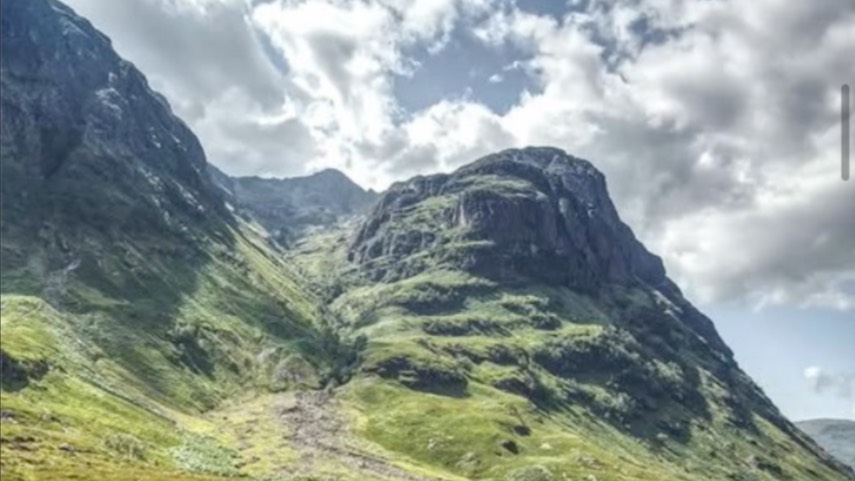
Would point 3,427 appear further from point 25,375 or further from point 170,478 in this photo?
point 25,375

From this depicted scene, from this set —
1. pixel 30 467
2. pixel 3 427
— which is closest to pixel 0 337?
pixel 3 427

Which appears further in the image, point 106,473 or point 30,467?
point 106,473

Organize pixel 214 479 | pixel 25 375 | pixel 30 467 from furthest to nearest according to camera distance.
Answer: pixel 25 375
pixel 214 479
pixel 30 467

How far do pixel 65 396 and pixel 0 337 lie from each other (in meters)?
22.5

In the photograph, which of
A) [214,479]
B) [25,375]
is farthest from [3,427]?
[25,375]

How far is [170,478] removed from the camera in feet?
449

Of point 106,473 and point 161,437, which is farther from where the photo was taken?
point 161,437

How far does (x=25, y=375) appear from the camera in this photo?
19225 centimetres

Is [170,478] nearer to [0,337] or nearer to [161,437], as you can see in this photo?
[161,437]

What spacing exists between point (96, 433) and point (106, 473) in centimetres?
5057

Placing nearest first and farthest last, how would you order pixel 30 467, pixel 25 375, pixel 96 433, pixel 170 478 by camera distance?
1. pixel 30 467
2. pixel 170 478
3. pixel 96 433
4. pixel 25 375

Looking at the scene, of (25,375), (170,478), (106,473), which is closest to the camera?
(106,473)

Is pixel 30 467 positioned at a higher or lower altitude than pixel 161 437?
lower

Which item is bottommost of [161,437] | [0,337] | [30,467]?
[30,467]
